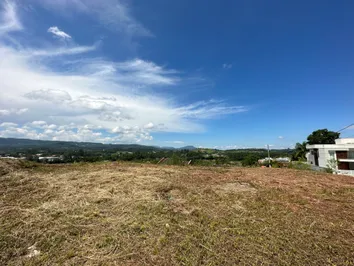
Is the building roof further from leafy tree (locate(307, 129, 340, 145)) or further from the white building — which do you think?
leafy tree (locate(307, 129, 340, 145))

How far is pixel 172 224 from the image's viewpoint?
2.71m

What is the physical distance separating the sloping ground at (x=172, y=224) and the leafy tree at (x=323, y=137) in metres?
47.3

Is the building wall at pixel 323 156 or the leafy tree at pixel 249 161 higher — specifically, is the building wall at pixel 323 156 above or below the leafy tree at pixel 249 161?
above

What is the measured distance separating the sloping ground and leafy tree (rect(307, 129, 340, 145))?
47.3 metres

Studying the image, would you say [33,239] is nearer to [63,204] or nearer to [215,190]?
[63,204]

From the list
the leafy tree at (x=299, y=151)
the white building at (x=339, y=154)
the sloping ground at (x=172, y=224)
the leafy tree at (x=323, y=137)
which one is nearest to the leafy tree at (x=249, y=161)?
the white building at (x=339, y=154)

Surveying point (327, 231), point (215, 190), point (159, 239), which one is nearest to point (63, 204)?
point (159, 239)

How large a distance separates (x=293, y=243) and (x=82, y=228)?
2738 mm

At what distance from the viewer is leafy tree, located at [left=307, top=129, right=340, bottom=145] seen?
41219 mm

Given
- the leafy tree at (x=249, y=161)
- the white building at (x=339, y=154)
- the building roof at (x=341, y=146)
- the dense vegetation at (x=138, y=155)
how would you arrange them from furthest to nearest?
the building roof at (x=341, y=146), the white building at (x=339, y=154), the leafy tree at (x=249, y=161), the dense vegetation at (x=138, y=155)

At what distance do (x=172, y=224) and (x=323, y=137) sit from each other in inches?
2038

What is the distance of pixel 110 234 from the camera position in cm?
245

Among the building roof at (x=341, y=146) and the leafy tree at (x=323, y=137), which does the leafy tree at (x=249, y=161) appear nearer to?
the building roof at (x=341, y=146)

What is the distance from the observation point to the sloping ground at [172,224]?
2.02 meters
